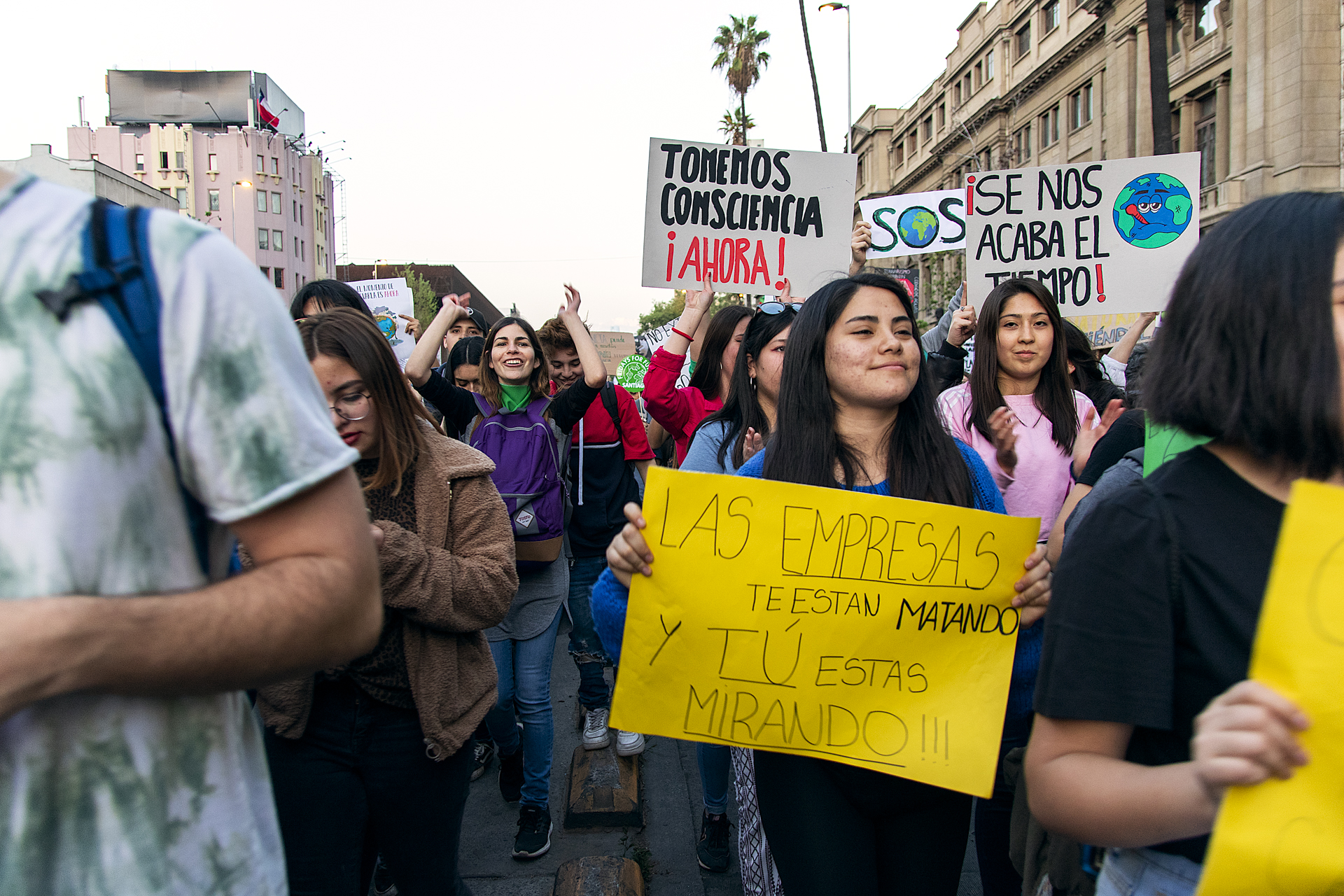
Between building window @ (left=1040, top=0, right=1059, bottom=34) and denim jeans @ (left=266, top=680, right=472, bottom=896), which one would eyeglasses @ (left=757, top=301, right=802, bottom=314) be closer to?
denim jeans @ (left=266, top=680, right=472, bottom=896)

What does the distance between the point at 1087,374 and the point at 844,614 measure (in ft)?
9.65

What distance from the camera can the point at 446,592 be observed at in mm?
2277

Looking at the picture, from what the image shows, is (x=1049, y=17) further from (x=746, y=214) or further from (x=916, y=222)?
(x=746, y=214)

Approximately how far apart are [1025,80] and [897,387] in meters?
40.4

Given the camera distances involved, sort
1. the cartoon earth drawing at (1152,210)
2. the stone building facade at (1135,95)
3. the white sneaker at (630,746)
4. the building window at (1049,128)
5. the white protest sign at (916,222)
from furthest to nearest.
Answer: the building window at (1049,128) → the stone building facade at (1135,95) → the white protest sign at (916,222) → the cartoon earth drawing at (1152,210) → the white sneaker at (630,746)

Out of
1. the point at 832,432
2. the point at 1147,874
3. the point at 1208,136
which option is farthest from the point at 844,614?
the point at 1208,136

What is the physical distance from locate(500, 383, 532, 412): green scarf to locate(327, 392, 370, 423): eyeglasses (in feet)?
5.55

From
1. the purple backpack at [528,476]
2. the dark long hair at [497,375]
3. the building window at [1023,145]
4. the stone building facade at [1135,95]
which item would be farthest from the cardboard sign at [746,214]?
the building window at [1023,145]

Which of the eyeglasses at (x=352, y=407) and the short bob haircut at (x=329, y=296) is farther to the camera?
the short bob haircut at (x=329, y=296)

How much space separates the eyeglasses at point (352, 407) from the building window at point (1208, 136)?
1089 inches

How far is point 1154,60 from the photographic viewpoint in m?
9.31

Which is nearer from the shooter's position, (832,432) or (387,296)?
(832,432)

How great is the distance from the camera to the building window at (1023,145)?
38.5 m

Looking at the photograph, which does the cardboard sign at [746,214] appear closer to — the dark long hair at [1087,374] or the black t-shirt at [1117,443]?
the dark long hair at [1087,374]
